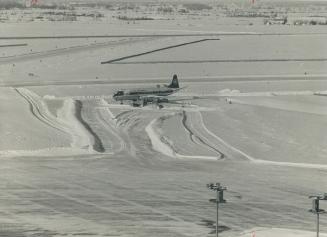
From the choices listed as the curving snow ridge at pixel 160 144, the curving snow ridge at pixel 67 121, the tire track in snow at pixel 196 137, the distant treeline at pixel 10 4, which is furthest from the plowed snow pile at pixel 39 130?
the distant treeline at pixel 10 4

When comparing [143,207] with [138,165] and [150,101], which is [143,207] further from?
[150,101]

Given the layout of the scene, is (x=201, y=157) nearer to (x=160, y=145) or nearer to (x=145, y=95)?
(x=160, y=145)

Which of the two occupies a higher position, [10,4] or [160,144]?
[10,4]

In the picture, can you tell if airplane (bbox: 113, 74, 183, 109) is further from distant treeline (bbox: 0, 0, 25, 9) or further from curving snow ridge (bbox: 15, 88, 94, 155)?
distant treeline (bbox: 0, 0, 25, 9)

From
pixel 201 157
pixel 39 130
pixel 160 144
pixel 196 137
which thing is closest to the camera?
pixel 201 157

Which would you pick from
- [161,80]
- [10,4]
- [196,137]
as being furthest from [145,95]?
[10,4]

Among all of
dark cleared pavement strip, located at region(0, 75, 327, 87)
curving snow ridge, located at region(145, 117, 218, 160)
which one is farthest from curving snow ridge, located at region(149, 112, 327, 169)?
dark cleared pavement strip, located at region(0, 75, 327, 87)
